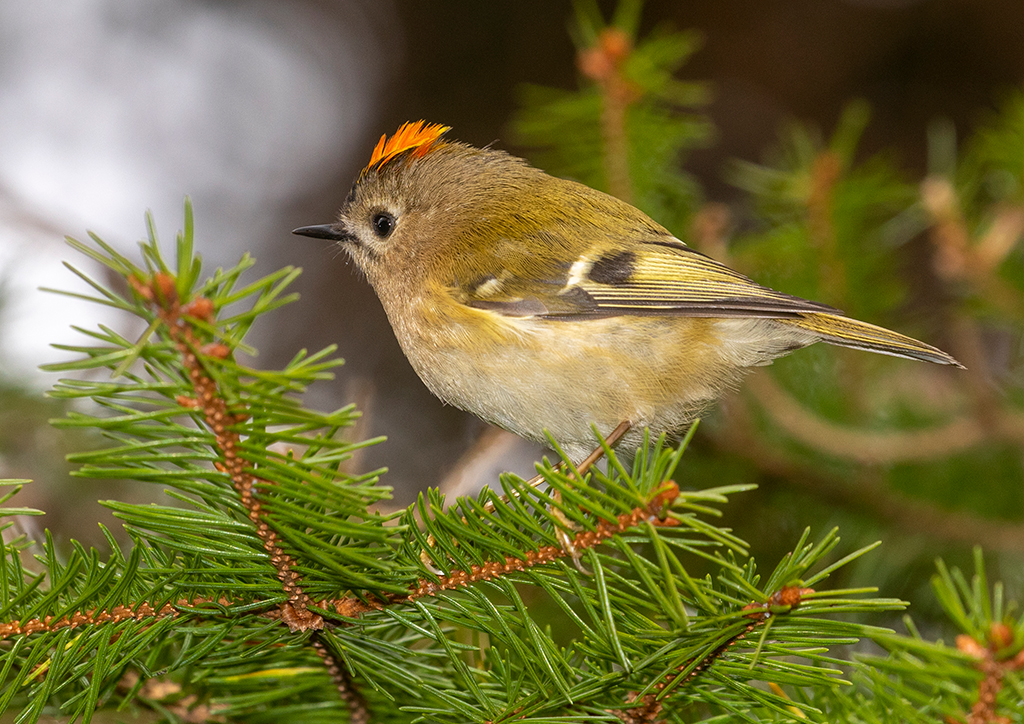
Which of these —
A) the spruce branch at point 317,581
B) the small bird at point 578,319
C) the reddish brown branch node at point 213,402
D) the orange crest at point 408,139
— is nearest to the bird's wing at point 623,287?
the small bird at point 578,319

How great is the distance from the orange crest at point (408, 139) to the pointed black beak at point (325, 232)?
16cm

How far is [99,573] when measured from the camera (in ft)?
2.58

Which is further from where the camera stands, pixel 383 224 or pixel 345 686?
pixel 383 224

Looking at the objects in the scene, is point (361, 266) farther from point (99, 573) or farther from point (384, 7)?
point (384, 7)

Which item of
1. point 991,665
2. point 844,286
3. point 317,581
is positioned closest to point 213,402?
point 317,581

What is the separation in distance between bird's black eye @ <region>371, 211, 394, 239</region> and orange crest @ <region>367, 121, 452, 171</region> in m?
0.11

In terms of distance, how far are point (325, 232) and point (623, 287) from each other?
2.10 feet

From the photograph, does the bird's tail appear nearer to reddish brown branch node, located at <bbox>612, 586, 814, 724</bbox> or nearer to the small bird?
the small bird

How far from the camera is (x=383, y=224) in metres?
1.71

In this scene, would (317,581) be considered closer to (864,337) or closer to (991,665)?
(991,665)

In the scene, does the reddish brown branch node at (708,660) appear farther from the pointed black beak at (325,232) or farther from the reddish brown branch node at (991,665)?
the pointed black beak at (325,232)

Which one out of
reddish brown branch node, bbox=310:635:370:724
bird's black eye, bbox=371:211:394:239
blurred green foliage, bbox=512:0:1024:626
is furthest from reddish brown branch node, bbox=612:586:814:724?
bird's black eye, bbox=371:211:394:239

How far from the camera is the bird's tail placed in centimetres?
124

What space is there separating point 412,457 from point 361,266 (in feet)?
3.51
